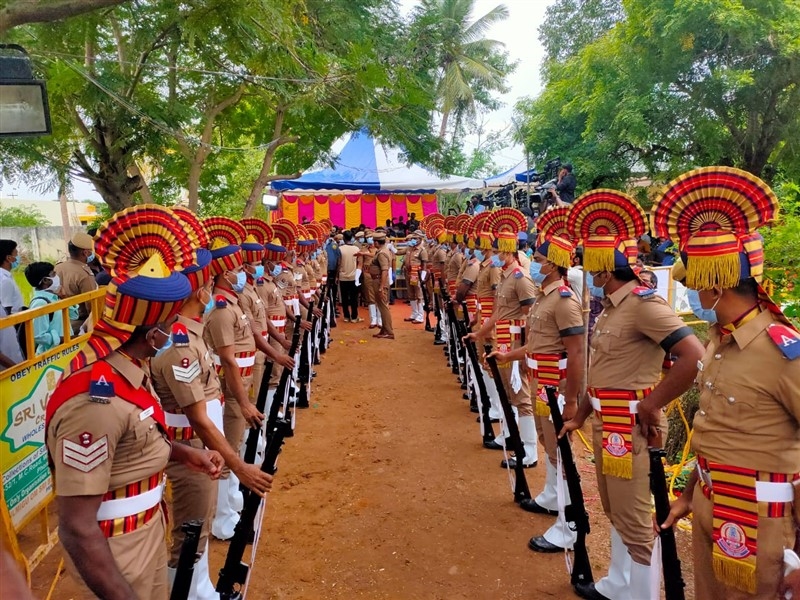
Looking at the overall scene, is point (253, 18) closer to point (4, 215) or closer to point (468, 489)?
point (468, 489)

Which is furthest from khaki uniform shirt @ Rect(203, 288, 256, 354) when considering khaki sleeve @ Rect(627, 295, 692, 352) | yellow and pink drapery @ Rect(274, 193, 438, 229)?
yellow and pink drapery @ Rect(274, 193, 438, 229)

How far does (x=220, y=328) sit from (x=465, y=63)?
30.2 metres

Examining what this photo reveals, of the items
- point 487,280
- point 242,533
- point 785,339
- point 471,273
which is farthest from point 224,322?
point 471,273

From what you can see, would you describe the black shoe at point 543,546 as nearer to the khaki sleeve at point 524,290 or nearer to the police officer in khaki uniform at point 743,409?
the police officer in khaki uniform at point 743,409

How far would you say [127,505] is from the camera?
2.12 meters

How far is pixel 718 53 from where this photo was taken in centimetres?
1330

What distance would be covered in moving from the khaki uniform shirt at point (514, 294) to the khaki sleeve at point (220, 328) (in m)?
2.99

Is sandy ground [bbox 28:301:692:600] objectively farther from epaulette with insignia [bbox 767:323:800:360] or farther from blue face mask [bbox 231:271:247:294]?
epaulette with insignia [bbox 767:323:800:360]

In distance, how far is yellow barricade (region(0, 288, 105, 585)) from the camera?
3.66m

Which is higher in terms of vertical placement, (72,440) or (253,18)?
(253,18)

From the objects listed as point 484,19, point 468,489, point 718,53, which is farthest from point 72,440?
point 484,19

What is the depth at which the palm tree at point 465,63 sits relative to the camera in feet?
98.7

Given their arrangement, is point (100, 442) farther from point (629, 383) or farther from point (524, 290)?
point (524, 290)

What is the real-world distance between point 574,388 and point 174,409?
108 inches
